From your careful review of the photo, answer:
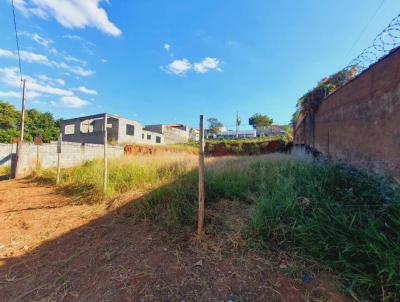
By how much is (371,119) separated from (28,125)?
3562 cm

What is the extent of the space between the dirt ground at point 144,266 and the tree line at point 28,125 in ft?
72.3

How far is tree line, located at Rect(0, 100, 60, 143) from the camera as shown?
20703 mm

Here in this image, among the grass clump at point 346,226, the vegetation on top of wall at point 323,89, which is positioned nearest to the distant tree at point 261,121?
the vegetation on top of wall at point 323,89

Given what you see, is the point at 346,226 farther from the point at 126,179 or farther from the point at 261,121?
the point at 261,121

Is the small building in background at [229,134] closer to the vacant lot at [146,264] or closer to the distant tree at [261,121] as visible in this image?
the distant tree at [261,121]

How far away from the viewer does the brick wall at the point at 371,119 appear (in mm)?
2105

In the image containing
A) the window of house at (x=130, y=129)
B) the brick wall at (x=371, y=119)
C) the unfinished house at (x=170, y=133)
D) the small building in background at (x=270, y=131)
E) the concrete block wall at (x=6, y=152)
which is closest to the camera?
the brick wall at (x=371, y=119)

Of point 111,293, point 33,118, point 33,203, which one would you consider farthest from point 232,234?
point 33,118

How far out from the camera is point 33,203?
4.23m

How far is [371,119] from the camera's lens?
2529 millimetres

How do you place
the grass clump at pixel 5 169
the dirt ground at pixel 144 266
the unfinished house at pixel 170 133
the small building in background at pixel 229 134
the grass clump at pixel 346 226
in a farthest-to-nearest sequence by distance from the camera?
the small building in background at pixel 229 134
the unfinished house at pixel 170 133
the grass clump at pixel 5 169
the dirt ground at pixel 144 266
the grass clump at pixel 346 226

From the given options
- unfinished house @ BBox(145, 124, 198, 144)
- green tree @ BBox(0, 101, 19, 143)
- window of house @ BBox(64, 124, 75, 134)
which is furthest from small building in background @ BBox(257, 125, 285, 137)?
green tree @ BBox(0, 101, 19, 143)

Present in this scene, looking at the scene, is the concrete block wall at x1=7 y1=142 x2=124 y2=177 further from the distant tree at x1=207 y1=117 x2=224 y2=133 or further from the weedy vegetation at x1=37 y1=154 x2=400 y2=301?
the distant tree at x1=207 y1=117 x2=224 y2=133

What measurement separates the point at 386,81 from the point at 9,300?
418cm
